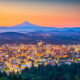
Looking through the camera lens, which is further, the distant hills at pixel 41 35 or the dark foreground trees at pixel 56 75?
the distant hills at pixel 41 35

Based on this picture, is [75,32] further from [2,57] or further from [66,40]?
[2,57]

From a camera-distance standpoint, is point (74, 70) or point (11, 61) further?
point (11, 61)

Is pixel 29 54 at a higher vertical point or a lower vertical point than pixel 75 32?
lower

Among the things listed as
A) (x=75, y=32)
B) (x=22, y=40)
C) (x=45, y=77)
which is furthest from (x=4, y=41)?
(x=45, y=77)

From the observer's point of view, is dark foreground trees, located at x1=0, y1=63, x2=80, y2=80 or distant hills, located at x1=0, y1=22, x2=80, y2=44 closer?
dark foreground trees, located at x1=0, y1=63, x2=80, y2=80

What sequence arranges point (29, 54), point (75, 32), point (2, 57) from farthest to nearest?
point (75, 32) < point (29, 54) < point (2, 57)

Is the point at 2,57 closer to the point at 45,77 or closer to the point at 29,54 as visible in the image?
the point at 29,54

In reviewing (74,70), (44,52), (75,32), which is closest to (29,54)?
(44,52)

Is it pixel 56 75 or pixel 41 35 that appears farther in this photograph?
pixel 41 35

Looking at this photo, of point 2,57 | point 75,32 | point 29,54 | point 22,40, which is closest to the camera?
point 2,57
